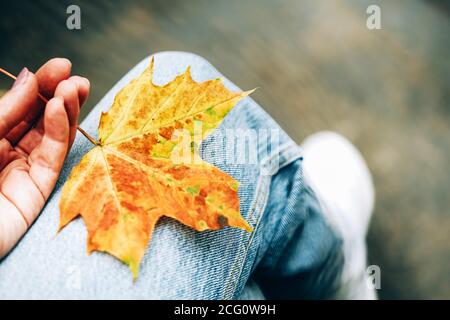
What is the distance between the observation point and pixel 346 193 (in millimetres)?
1092

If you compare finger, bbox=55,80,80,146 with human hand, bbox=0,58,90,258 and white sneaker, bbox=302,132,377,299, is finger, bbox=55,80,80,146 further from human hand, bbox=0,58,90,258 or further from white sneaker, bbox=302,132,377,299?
white sneaker, bbox=302,132,377,299

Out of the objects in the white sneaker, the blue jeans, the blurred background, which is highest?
the blurred background

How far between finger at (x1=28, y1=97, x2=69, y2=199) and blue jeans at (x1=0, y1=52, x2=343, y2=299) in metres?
0.02

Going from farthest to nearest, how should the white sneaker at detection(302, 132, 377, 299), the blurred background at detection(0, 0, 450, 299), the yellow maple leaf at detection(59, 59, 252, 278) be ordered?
the blurred background at detection(0, 0, 450, 299)
the white sneaker at detection(302, 132, 377, 299)
the yellow maple leaf at detection(59, 59, 252, 278)

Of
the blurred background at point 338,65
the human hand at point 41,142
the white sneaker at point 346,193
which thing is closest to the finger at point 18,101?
the human hand at point 41,142

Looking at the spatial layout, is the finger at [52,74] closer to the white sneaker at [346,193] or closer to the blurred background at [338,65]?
the white sneaker at [346,193]

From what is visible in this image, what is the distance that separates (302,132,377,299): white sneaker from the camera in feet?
3.03

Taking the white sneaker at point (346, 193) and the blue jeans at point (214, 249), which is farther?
the white sneaker at point (346, 193)

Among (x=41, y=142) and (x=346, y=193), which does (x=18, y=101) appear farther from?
(x=346, y=193)

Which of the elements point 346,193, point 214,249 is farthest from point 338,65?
point 214,249

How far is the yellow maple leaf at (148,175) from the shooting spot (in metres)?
0.48

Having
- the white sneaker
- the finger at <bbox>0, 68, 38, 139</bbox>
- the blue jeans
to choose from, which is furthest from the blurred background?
the finger at <bbox>0, 68, 38, 139</bbox>

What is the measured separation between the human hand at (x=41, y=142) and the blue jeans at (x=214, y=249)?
0.02 m

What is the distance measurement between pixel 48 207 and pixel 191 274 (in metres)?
0.20
